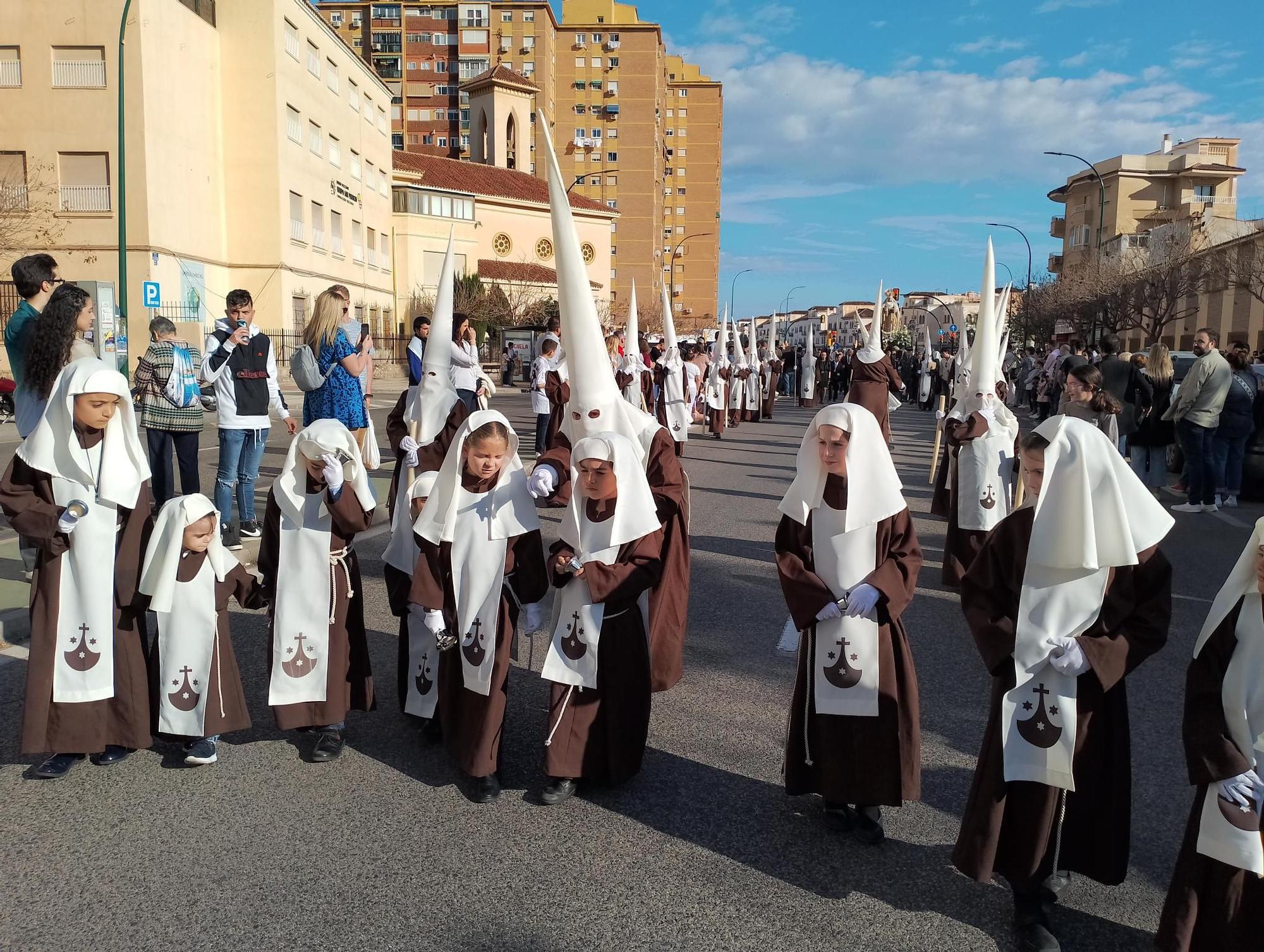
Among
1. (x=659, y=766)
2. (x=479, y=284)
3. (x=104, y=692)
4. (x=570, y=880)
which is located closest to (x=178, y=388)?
(x=104, y=692)

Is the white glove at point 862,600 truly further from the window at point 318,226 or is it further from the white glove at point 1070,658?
the window at point 318,226

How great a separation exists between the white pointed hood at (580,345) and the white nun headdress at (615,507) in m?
0.37

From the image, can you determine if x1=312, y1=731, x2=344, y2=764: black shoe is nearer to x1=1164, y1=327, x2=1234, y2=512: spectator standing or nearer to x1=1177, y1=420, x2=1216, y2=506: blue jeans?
x1=1164, y1=327, x2=1234, y2=512: spectator standing

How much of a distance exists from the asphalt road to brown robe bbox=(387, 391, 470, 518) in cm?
194

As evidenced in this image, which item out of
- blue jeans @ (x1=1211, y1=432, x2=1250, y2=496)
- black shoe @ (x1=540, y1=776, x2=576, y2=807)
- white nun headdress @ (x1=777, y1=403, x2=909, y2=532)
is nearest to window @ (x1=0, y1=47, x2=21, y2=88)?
blue jeans @ (x1=1211, y1=432, x2=1250, y2=496)

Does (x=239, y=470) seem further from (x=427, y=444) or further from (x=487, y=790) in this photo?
(x=487, y=790)

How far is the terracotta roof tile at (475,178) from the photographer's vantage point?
57688mm

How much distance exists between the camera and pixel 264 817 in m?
3.92

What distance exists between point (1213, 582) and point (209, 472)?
10928 mm

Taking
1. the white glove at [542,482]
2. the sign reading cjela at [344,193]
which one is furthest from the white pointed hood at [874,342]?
the sign reading cjela at [344,193]

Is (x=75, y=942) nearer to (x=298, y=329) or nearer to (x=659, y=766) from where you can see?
(x=659, y=766)

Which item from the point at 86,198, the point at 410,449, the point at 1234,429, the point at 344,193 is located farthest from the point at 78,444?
the point at 344,193

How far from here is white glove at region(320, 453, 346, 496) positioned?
4232 millimetres

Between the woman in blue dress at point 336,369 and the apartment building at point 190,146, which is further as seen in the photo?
the apartment building at point 190,146
